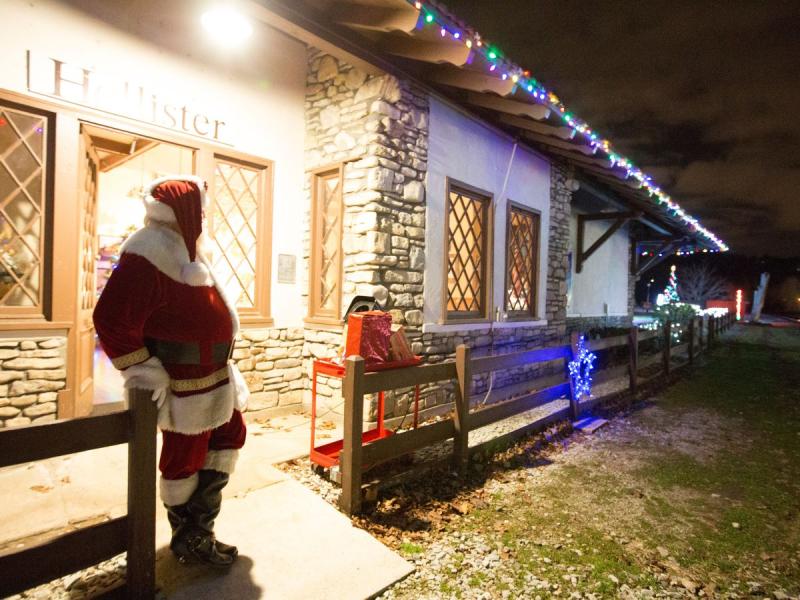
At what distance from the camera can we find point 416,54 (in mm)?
4930

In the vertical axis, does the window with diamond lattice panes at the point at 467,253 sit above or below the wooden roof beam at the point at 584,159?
below

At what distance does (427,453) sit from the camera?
15.1 feet

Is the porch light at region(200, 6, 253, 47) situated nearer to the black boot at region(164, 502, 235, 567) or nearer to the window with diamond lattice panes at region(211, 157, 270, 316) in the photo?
the window with diamond lattice panes at region(211, 157, 270, 316)

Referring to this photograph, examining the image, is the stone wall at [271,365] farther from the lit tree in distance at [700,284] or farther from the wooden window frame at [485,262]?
the lit tree in distance at [700,284]

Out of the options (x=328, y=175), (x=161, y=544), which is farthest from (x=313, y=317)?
(x=161, y=544)

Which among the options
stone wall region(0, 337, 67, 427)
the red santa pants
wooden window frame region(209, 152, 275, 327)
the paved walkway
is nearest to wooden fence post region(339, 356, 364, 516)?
the paved walkway

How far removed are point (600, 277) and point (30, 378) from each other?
12.2 m

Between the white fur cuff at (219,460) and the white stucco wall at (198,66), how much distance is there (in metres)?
3.19

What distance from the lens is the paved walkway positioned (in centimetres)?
245

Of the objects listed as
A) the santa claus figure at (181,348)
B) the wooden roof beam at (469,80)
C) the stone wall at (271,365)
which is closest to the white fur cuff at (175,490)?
the santa claus figure at (181,348)

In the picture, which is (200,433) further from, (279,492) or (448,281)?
(448,281)

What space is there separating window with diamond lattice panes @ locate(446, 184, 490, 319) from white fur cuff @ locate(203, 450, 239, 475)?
415cm

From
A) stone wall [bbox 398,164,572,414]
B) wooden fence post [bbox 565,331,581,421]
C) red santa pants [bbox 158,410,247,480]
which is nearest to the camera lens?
red santa pants [bbox 158,410,247,480]

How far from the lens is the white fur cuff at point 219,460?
248 centimetres
